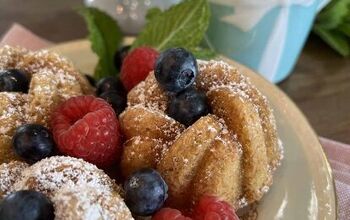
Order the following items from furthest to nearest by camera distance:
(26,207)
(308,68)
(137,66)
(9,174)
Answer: (308,68) → (137,66) → (9,174) → (26,207)

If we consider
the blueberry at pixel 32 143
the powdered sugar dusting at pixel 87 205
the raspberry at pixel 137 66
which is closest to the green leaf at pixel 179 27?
the raspberry at pixel 137 66

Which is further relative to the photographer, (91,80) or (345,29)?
(345,29)

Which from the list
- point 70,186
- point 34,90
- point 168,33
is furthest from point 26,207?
point 168,33

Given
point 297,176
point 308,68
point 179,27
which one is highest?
point 179,27

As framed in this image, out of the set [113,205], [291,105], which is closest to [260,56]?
[291,105]

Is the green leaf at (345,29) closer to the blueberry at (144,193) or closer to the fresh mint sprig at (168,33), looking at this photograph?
the fresh mint sprig at (168,33)

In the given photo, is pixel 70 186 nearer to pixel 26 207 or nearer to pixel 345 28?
pixel 26 207

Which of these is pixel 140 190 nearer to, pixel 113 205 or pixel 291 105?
pixel 113 205
